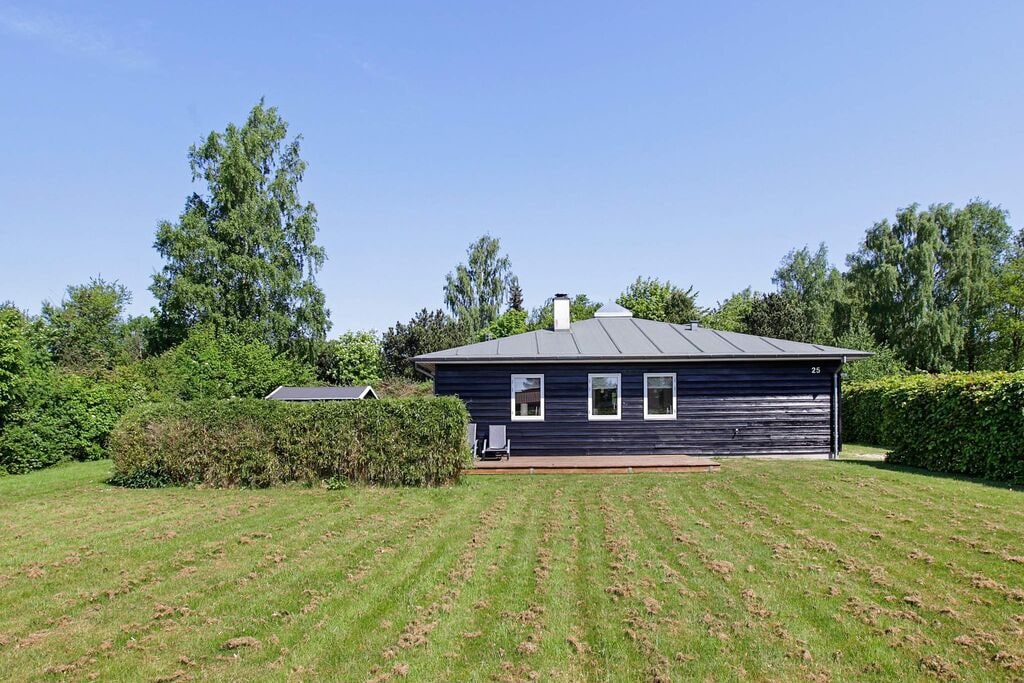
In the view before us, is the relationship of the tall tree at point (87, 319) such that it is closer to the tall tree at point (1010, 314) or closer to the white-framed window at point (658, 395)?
the white-framed window at point (658, 395)

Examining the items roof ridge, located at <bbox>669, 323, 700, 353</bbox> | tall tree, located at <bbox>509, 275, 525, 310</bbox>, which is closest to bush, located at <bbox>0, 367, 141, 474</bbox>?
roof ridge, located at <bbox>669, 323, 700, 353</bbox>

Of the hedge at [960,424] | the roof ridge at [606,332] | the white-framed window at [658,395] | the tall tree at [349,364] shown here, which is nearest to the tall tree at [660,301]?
the tall tree at [349,364]

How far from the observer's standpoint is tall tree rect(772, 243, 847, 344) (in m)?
47.6

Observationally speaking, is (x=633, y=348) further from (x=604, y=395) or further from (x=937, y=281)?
(x=937, y=281)

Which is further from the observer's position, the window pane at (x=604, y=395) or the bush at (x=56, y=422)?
the window pane at (x=604, y=395)

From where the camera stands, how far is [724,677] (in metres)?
3.46

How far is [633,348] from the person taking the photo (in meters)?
15.7

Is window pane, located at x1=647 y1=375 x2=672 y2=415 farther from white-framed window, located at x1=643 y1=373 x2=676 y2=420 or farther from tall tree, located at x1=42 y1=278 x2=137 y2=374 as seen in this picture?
tall tree, located at x1=42 y1=278 x2=137 y2=374

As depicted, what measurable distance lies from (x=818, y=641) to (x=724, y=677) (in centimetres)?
88

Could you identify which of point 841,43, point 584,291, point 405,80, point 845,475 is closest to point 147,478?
point 405,80

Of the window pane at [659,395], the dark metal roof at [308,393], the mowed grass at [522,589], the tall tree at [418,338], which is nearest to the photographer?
the mowed grass at [522,589]

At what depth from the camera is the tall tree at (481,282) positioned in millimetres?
44938

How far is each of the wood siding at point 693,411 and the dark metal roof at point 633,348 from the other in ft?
1.23

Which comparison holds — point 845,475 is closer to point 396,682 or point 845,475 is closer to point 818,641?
point 818,641
